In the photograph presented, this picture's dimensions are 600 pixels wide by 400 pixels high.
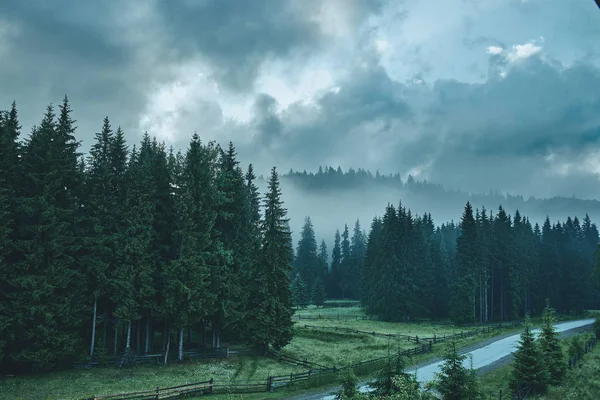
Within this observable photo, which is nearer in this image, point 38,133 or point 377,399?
point 377,399

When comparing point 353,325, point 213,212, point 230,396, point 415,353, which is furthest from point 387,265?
point 230,396

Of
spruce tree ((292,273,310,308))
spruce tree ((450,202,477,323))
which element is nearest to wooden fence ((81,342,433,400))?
spruce tree ((450,202,477,323))

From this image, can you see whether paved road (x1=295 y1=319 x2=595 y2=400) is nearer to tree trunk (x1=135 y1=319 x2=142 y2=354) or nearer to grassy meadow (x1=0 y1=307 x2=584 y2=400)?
grassy meadow (x1=0 y1=307 x2=584 y2=400)

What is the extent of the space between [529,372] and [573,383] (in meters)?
3.57

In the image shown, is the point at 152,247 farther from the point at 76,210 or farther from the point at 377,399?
the point at 377,399

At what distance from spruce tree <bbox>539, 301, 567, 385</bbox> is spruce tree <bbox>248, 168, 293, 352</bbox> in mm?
Answer: 24906

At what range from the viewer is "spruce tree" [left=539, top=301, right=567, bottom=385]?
92.3ft

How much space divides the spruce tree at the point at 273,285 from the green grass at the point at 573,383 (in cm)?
2135

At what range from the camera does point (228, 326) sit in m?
47.5

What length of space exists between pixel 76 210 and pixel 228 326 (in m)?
20.7

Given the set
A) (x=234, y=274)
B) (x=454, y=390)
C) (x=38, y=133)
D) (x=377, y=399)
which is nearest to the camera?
(x=377, y=399)

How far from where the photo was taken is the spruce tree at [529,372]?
84.8 ft

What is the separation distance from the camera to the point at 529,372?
26.2 m

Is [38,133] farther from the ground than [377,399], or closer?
farther from the ground
